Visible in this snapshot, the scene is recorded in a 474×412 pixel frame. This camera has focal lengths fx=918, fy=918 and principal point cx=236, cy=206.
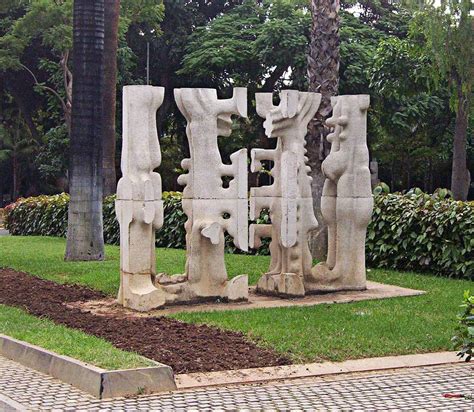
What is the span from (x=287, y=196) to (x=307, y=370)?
4.58 m

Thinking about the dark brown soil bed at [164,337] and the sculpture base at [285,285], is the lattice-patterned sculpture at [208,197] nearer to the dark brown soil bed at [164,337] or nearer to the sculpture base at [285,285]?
the sculpture base at [285,285]

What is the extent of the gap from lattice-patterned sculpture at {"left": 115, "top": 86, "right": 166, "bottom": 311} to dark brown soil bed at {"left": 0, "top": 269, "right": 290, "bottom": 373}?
673mm

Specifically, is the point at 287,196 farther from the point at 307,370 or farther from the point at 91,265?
the point at 91,265

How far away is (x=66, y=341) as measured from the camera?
9711 millimetres

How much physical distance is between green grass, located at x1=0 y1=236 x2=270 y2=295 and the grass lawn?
3cm

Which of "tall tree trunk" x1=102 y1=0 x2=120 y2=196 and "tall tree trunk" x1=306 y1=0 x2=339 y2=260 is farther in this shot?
"tall tree trunk" x1=102 y1=0 x2=120 y2=196

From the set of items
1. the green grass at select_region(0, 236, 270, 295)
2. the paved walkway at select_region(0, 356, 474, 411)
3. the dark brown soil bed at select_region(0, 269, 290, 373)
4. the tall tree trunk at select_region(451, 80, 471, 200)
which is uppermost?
the tall tree trunk at select_region(451, 80, 471, 200)

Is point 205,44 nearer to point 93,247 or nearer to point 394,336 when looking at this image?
point 93,247

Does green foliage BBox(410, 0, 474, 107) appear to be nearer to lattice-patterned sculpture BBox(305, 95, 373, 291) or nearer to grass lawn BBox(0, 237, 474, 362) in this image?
grass lawn BBox(0, 237, 474, 362)

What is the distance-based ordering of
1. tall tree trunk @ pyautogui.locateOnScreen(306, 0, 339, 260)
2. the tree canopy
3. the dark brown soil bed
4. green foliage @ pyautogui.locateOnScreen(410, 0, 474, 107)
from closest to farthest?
the dark brown soil bed
tall tree trunk @ pyautogui.locateOnScreen(306, 0, 339, 260)
green foliage @ pyautogui.locateOnScreen(410, 0, 474, 107)
the tree canopy

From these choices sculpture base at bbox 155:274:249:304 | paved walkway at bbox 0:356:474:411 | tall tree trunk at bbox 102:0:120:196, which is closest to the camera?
paved walkway at bbox 0:356:474:411

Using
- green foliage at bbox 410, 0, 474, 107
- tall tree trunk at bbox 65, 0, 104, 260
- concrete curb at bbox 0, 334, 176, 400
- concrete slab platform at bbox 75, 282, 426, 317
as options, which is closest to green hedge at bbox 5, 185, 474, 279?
concrete slab platform at bbox 75, 282, 426, 317

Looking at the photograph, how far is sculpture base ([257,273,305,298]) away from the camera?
521 inches

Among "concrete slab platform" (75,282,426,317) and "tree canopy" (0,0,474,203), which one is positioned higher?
"tree canopy" (0,0,474,203)
